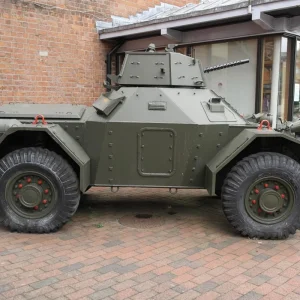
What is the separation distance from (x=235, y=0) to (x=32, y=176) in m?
6.24

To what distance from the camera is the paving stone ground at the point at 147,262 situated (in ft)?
11.1

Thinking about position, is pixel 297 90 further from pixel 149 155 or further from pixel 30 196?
pixel 30 196

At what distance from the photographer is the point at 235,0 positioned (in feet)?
29.3

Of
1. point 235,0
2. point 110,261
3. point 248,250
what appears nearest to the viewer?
point 110,261

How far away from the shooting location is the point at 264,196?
15.3ft

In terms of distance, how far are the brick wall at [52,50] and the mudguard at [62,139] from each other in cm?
431

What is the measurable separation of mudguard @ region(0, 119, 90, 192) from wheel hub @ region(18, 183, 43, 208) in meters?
0.48

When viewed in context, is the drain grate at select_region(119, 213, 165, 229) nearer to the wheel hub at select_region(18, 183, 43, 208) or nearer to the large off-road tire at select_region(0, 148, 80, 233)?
the large off-road tire at select_region(0, 148, 80, 233)

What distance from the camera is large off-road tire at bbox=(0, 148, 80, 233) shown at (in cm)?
467

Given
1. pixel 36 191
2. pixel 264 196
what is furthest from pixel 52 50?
pixel 264 196

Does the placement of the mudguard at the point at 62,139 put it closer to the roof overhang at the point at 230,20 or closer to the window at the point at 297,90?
the roof overhang at the point at 230,20

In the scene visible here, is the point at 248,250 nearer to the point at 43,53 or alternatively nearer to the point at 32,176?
the point at 32,176

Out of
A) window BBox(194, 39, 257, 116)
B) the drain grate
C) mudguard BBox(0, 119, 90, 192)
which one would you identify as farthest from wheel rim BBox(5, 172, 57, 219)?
window BBox(194, 39, 257, 116)

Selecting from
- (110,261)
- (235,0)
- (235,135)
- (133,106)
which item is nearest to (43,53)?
(235,0)
